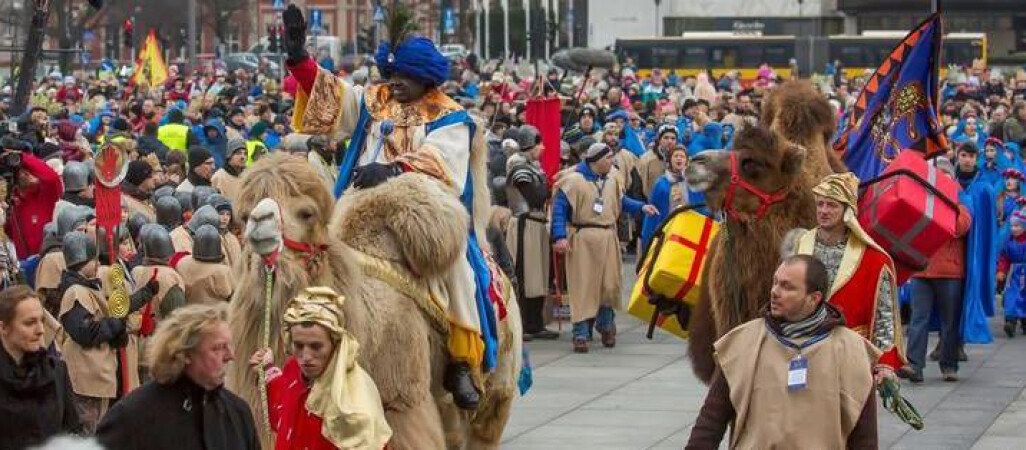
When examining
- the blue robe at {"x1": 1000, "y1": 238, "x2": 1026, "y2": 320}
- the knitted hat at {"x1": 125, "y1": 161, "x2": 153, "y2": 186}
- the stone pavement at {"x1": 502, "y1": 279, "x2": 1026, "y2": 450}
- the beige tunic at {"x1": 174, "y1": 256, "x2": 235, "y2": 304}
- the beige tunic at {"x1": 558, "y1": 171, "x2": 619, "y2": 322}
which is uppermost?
the knitted hat at {"x1": 125, "y1": 161, "x2": 153, "y2": 186}

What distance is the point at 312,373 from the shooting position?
24.0ft

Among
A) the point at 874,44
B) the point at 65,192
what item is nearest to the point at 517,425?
the point at 65,192

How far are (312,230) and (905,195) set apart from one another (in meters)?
3.36

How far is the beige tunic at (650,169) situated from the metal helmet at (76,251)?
1373cm

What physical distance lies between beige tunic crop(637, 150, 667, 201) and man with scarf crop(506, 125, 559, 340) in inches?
212

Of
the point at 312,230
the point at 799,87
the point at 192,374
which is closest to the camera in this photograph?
the point at 192,374

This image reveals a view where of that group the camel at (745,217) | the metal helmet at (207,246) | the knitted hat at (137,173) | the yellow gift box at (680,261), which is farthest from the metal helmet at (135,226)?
the camel at (745,217)

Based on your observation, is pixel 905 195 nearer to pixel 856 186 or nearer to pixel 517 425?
pixel 856 186

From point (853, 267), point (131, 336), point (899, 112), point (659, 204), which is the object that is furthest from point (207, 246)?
point (659, 204)

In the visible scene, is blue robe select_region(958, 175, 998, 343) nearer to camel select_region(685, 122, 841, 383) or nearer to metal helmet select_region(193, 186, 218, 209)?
metal helmet select_region(193, 186, 218, 209)

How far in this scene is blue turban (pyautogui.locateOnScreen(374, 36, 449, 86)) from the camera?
10.5 m

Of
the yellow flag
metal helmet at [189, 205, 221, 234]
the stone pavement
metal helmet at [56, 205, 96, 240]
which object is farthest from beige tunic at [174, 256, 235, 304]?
the yellow flag

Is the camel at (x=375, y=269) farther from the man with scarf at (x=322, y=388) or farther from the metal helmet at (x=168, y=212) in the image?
the metal helmet at (x=168, y=212)

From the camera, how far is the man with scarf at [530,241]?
19.2m
